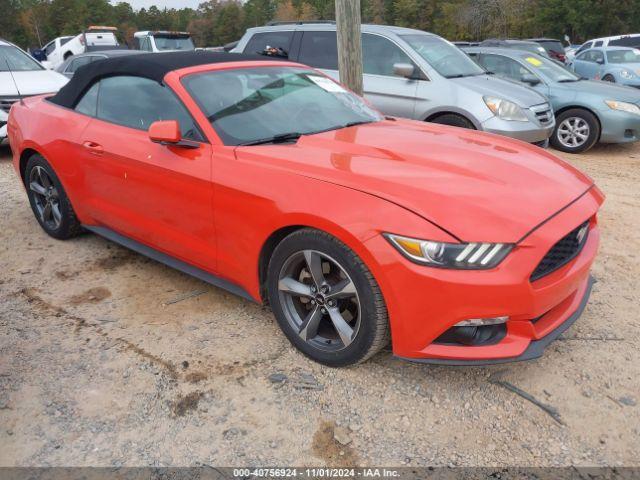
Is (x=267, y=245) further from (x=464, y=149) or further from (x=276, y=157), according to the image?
(x=464, y=149)

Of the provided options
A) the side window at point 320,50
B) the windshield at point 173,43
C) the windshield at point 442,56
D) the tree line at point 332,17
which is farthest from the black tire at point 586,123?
the tree line at point 332,17

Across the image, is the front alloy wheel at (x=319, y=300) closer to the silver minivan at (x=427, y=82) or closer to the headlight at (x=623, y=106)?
the silver minivan at (x=427, y=82)

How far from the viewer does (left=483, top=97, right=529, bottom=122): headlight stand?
6.57 meters

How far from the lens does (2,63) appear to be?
833cm

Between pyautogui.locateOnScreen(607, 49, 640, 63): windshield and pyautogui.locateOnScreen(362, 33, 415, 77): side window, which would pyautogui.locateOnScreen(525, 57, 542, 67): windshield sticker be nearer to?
pyautogui.locateOnScreen(362, 33, 415, 77): side window

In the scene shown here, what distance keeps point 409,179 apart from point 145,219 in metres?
1.85

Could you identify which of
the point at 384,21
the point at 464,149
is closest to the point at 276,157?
the point at 464,149

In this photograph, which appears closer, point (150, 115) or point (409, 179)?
point (409, 179)

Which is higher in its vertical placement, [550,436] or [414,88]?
[414,88]

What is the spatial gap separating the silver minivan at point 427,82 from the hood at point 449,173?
333 cm

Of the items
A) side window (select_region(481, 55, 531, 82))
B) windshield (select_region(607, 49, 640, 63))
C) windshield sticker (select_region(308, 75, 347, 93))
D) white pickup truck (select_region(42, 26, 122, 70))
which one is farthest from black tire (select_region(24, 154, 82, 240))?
white pickup truck (select_region(42, 26, 122, 70))

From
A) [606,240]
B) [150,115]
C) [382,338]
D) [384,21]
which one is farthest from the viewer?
[384,21]

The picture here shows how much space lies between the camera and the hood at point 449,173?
7.83ft

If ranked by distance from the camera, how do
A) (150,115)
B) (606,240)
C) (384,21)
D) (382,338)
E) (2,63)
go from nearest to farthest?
(382,338) < (150,115) < (606,240) < (2,63) < (384,21)
